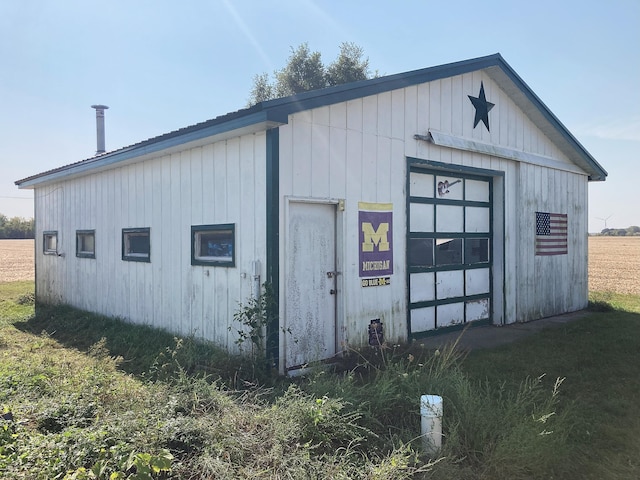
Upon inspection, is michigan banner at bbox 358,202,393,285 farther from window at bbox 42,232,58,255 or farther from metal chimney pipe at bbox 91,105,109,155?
metal chimney pipe at bbox 91,105,109,155

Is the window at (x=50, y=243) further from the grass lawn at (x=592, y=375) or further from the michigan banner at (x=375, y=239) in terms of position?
the grass lawn at (x=592, y=375)

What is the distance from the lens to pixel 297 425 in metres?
3.86

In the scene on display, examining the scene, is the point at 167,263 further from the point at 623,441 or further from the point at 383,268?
the point at 623,441

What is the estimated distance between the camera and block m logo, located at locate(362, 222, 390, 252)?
7.14m

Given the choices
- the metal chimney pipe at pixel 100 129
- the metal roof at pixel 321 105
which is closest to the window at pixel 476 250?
the metal roof at pixel 321 105

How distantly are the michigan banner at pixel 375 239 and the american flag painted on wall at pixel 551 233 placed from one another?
192 inches

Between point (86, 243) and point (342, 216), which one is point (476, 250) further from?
point (86, 243)

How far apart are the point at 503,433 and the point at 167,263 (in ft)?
19.2

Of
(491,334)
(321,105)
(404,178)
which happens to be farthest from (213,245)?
(491,334)

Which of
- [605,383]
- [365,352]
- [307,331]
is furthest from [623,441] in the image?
[307,331]

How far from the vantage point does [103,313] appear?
9.85 meters

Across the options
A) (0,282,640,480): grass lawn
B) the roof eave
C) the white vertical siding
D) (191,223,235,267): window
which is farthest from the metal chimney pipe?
the white vertical siding

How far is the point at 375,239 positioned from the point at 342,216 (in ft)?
2.52

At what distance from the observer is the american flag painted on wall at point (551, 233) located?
1074 centimetres
